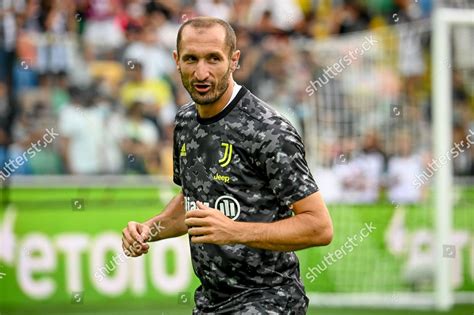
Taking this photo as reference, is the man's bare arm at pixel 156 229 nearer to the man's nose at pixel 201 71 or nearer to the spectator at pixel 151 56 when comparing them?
the man's nose at pixel 201 71

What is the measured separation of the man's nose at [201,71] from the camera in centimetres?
580

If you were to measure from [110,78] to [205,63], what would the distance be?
8191mm

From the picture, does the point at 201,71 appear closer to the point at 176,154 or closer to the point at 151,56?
the point at 176,154

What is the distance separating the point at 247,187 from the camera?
19.4 ft

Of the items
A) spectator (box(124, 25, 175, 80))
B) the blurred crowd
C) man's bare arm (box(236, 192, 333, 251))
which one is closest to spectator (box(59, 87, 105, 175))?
the blurred crowd

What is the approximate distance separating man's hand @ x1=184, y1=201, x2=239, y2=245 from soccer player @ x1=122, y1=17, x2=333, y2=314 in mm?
106

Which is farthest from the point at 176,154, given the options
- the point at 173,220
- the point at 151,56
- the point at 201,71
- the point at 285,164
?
the point at 151,56

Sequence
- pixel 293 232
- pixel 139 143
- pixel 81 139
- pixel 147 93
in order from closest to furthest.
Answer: pixel 293 232
pixel 81 139
pixel 139 143
pixel 147 93

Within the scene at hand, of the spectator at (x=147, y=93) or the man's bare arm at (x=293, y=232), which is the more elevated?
the spectator at (x=147, y=93)

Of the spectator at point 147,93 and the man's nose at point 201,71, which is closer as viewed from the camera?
the man's nose at point 201,71

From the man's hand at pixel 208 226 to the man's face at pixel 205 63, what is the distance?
704 mm

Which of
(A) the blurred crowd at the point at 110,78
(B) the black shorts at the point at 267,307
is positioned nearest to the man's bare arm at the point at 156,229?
(B) the black shorts at the point at 267,307

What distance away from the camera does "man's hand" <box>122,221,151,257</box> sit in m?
6.04

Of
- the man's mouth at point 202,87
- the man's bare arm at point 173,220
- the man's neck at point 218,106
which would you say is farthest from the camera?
the man's bare arm at point 173,220
